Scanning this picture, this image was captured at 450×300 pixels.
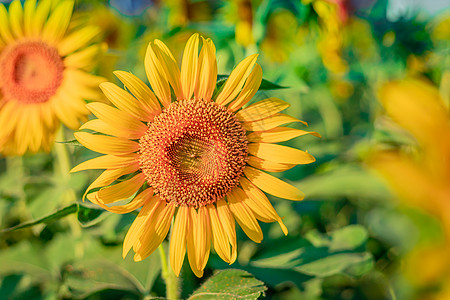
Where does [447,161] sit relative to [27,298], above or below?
above

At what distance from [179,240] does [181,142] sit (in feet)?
0.79

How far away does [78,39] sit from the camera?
1.20 metres

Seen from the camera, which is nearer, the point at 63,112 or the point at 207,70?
the point at 207,70

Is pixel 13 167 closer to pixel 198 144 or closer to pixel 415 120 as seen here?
pixel 198 144

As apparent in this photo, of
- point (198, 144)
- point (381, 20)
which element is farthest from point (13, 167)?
point (381, 20)

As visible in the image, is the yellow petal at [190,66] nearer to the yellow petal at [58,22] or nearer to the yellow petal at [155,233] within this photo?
the yellow petal at [155,233]

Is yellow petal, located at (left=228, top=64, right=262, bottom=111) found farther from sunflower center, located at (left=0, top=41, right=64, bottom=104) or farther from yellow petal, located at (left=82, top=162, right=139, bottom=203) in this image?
sunflower center, located at (left=0, top=41, right=64, bottom=104)

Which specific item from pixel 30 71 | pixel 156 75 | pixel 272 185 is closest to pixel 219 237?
pixel 272 185

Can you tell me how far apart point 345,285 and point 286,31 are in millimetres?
1387

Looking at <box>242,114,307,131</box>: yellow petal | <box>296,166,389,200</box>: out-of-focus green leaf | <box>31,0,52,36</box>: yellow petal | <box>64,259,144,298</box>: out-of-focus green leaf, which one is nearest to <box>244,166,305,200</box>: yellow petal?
<box>242,114,307,131</box>: yellow petal

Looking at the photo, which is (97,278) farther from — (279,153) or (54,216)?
(279,153)

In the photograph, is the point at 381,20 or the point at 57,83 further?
the point at 381,20

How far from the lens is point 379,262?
1.41 metres

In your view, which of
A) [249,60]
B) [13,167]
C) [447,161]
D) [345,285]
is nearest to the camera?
[447,161]
